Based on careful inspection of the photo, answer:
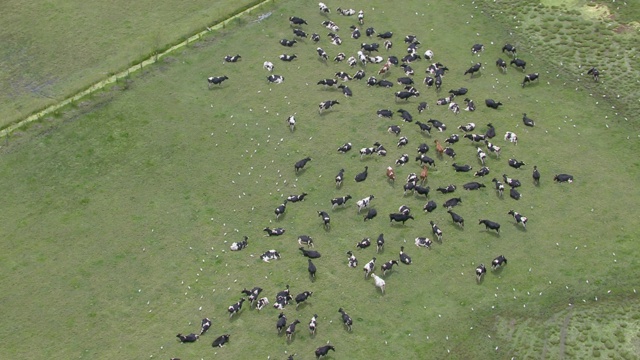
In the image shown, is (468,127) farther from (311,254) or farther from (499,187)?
(311,254)

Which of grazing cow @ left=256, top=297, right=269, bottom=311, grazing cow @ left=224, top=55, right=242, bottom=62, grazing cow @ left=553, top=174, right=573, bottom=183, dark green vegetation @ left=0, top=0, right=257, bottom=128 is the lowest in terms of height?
dark green vegetation @ left=0, top=0, right=257, bottom=128

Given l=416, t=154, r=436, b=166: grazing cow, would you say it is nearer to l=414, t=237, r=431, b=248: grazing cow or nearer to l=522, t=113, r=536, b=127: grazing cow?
l=414, t=237, r=431, b=248: grazing cow

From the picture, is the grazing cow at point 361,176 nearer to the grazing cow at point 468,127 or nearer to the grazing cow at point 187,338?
the grazing cow at point 468,127

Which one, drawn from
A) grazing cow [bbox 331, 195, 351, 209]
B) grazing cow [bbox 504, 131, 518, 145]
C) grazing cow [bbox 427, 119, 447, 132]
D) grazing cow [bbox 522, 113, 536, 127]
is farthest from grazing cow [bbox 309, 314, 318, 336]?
grazing cow [bbox 522, 113, 536, 127]

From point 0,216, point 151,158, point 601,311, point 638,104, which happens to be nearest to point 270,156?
point 151,158

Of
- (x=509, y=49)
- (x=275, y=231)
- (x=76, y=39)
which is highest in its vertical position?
(x=509, y=49)

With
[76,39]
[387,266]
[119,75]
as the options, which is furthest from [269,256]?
[76,39]
